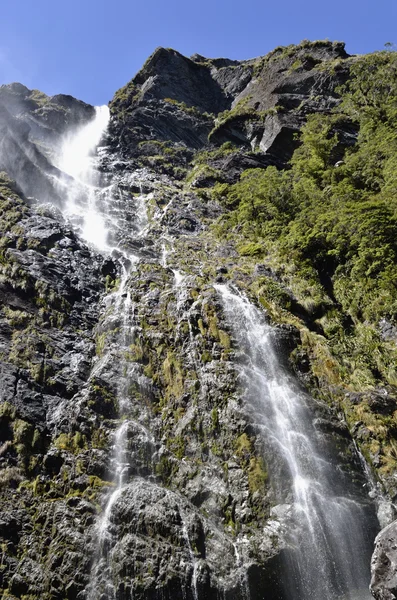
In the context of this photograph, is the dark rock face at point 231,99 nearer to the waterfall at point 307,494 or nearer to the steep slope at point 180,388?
the steep slope at point 180,388

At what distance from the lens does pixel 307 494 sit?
12789mm

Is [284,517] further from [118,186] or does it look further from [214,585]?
[118,186]

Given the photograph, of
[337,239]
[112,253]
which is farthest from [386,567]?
[112,253]

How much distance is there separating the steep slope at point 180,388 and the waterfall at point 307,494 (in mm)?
77

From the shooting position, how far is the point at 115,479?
46.0ft

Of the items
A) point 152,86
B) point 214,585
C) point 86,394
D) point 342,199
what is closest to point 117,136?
point 152,86

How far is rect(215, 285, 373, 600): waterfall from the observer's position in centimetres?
1170

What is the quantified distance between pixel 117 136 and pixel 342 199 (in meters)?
30.5

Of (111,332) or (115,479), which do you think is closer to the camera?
Answer: (115,479)

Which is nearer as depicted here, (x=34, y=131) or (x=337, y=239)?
(x=337, y=239)

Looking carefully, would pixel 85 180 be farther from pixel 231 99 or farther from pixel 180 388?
pixel 231 99

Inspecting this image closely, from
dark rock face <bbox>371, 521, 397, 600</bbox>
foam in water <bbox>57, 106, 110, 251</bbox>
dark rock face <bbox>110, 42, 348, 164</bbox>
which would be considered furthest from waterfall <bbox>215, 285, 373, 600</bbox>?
dark rock face <bbox>110, 42, 348, 164</bbox>

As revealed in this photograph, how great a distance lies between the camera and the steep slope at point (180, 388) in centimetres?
1212

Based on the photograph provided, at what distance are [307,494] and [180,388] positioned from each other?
590cm
